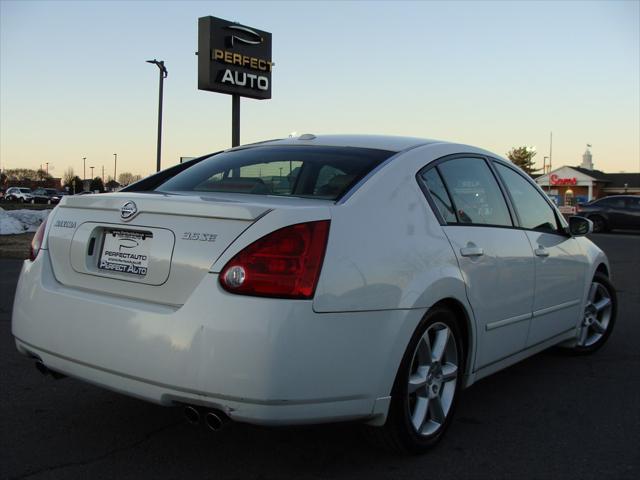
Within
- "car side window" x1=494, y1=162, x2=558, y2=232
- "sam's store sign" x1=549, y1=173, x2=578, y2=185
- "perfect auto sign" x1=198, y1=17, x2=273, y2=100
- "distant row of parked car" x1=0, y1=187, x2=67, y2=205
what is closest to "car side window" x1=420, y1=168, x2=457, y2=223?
"car side window" x1=494, y1=162, x2=558, y2=232

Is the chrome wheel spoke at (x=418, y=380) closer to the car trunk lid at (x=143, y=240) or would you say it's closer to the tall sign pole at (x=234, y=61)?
the car trunk lid at (x=143, y=240)

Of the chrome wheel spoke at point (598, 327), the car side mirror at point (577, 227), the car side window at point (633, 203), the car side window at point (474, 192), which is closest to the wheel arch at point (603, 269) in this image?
the chrome wheel spoke at point (598, 327)

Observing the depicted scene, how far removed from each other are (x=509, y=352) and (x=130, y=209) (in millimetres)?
2331

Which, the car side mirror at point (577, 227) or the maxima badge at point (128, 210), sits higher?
the maxima badge at point (128, 210)

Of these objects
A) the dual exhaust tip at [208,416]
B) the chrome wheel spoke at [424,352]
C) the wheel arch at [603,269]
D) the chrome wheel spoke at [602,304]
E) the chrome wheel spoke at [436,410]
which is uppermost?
the wheel arch at [603,269]

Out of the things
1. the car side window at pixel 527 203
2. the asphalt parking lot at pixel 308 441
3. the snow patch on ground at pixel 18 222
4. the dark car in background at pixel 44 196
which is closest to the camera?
the asphalt parking lot at pixel 308 441

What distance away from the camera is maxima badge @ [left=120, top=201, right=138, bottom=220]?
2.91 m

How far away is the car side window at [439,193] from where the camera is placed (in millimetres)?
3375

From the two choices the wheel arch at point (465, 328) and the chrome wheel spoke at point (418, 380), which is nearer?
the chrome wheel spoke at point (418, 380)

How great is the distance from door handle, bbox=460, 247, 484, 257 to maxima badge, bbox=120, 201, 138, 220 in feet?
5.27

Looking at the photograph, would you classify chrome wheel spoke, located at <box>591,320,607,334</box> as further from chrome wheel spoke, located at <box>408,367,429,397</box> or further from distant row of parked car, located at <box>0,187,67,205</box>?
distant row of parked car, located at <box>0,187,67,205</box>

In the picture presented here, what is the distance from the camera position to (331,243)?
8.69 ft

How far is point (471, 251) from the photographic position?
3.42 metres

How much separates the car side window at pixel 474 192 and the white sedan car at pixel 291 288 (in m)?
0.01
